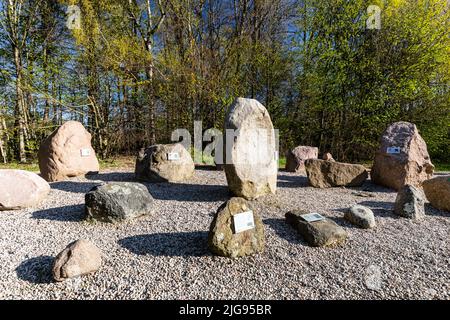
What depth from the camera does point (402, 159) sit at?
458 centimetres

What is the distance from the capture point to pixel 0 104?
26.8 feet

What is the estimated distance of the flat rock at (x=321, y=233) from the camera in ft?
8.01

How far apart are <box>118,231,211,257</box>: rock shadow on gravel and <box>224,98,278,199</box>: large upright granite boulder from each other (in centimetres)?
116

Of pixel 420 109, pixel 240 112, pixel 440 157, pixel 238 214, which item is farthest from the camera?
pixel 440 157

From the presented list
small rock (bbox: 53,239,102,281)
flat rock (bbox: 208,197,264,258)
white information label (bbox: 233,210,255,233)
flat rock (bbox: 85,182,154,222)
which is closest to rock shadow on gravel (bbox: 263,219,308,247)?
flat rock (bbox: 208,197,264,258)

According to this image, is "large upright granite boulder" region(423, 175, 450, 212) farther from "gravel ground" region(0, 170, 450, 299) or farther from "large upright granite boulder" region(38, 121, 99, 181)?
"large upright granite boulder" region(38, 121, 99, 181)

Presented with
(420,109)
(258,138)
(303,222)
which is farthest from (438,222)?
(420,109)

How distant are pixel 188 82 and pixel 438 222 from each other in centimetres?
744

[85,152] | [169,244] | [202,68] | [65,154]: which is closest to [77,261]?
[169,244]

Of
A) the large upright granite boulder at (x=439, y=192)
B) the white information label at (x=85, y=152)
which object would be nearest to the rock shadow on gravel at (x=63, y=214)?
the white information label at (x=85, y=152)

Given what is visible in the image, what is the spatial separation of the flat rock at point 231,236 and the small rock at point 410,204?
239 centimetres

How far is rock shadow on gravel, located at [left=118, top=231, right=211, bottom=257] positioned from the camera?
2311 millimetres

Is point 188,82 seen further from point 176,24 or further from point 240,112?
point 240,112

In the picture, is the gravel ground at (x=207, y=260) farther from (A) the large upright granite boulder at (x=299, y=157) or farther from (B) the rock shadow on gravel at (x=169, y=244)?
(A) the large upright granite boulder at (x=299, y=157)
